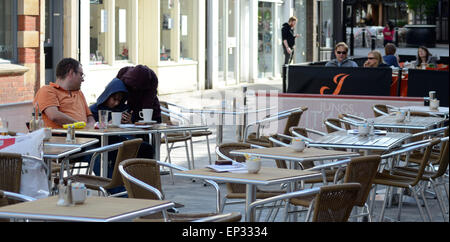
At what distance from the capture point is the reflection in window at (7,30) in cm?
1496

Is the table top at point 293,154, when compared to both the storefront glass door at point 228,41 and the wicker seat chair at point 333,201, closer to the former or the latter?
the wicker seat chair at point 333,201

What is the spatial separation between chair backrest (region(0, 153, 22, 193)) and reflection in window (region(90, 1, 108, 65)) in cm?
1240

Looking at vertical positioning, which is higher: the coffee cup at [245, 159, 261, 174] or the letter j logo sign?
the letter j logo sign

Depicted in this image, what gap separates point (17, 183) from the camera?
5988mm

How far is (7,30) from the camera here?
15.1 m

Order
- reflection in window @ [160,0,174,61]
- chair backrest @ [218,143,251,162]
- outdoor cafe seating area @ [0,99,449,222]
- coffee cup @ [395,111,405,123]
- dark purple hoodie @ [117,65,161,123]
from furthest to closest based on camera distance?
reflection in window @ [160,0,174,61]
coffee cup @ [395,111,405,123]
dark purple hoodie @ [117,65,161,123]
chair backrest @ [218,143,251,162]
outdoor cafe seating area @ [0,99,449,222]

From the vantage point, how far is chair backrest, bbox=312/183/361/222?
5027 millimetres

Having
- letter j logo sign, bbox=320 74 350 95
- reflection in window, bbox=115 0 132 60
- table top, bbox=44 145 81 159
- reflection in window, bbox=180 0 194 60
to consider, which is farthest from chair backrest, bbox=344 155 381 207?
reflection in window, bbox=180 0 194 60

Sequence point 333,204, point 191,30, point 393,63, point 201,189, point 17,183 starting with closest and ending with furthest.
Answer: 1. point 333,204
2. point 17,183
3. point 201,189
4. point 393,63
5. point 191,30

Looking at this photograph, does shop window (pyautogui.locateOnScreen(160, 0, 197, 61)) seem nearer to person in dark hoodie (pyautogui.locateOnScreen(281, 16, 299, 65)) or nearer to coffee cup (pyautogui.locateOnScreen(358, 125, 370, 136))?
person in dark hoodie (pyautogui.locateOnScreen(281, 16, 299, 65))

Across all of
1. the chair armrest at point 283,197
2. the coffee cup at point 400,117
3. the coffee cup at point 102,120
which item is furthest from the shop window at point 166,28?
the chair armrest at point 283,197

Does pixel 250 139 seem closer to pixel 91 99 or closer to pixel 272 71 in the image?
pixel 91 99
